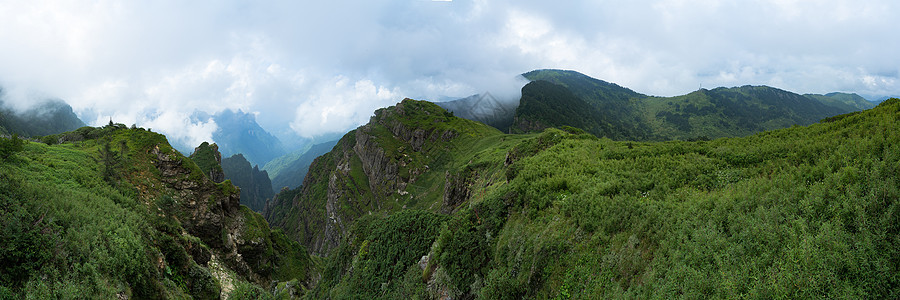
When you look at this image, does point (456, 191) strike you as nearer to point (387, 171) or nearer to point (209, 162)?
point (387, 171)

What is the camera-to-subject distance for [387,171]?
390 ft

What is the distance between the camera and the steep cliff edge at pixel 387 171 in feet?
361

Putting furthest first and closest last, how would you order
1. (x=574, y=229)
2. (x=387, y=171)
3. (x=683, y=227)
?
(x=387, y=171) < (x=574, y=229) < (x=683, y=227)

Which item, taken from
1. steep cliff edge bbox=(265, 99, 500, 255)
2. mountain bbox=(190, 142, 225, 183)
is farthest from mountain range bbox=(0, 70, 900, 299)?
steep cliff edge bbox=(265, 99, 500, 255)

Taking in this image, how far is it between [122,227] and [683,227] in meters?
33.4

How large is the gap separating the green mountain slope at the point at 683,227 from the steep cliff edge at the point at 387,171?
71.7 m

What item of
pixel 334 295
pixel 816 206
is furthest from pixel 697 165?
pixel 334 295

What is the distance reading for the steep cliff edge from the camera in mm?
109938

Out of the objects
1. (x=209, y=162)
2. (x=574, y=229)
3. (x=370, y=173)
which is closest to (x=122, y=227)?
(x=574, y=229)

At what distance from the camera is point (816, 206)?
8570mm

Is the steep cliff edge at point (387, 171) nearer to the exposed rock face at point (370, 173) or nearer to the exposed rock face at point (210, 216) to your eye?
the exposed rock face at point (370, 173)

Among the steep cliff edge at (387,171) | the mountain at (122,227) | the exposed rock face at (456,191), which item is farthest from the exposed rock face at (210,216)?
the steep cliff edge at (387,171)

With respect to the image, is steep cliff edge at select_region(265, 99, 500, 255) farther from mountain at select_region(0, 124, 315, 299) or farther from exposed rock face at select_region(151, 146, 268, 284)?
mountain at select_region(0, 124, 315, 299)

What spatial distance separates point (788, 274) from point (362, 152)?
142390 mm
